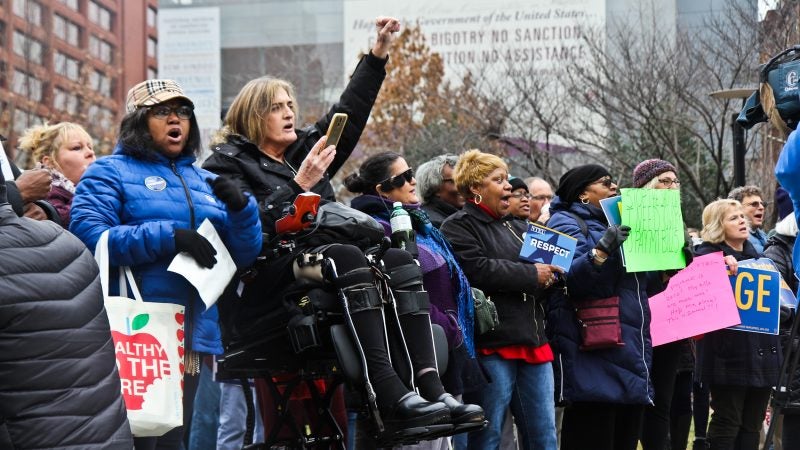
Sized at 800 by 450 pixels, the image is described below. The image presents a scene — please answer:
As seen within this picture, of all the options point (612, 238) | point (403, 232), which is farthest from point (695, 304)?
point (403, 232)

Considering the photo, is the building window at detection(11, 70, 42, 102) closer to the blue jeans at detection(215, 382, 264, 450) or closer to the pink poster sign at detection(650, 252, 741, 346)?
the blue jeans at detection(215, 382, 264, 450)

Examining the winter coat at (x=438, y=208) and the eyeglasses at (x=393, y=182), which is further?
the winter coat at (x=438, y=208)

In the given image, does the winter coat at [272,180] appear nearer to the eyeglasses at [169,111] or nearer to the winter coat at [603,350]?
the eyeglasses at [169,111]

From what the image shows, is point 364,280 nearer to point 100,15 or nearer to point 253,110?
point 253,110

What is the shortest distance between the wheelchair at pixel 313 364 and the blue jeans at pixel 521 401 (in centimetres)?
139

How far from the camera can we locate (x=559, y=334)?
7.72m

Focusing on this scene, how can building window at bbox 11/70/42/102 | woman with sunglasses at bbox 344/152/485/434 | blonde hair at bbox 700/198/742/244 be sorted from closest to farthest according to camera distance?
woman with sunglasses at bbox 344/152/485/434 < blonde hair at bbox 700/198/742/244 < building window at bbox 11/70/42/102

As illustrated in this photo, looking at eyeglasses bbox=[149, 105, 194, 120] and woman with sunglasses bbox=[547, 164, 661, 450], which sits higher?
eyeglasses bbox=[149, 105, 194, 120]

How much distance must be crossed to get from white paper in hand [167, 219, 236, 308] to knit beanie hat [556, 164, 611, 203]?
3094 millimetres

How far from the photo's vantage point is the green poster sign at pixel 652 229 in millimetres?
7562

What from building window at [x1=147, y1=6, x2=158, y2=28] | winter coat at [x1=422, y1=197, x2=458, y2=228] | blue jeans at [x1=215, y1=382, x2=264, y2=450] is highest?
building window at [x1=147, y1=6, x2=158, y2=28]

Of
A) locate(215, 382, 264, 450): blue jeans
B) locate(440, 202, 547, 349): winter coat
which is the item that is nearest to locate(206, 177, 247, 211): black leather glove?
locate(440, 202, 547, 349): winter coat

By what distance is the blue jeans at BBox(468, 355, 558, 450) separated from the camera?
24.0 feet

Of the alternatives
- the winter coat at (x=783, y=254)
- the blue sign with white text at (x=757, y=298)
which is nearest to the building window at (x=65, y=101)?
the winter coat at (x=783, y=254)
